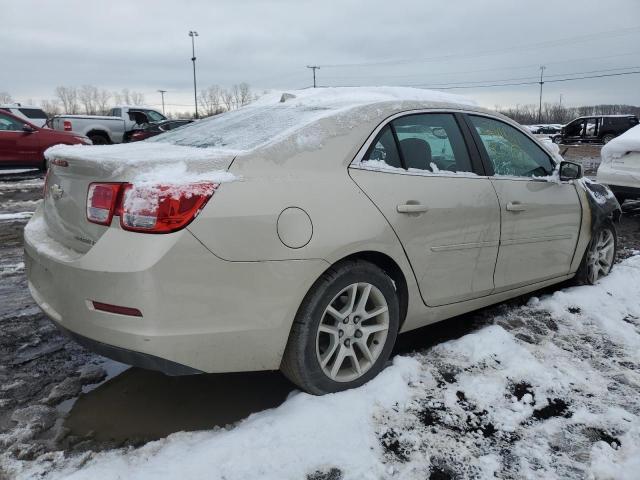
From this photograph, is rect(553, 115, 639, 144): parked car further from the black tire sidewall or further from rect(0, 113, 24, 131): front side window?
the black tire sidewall

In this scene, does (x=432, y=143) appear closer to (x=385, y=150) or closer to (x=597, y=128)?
(x=385, y=150)

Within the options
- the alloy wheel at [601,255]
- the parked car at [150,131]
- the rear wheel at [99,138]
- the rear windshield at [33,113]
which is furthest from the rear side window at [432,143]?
the rear windshield at [33,113]

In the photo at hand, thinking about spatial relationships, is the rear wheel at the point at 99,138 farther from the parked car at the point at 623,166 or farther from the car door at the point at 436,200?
the car door at the point at 436,200

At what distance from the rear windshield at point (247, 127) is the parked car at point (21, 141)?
32.5ft

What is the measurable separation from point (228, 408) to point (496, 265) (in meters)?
1.88

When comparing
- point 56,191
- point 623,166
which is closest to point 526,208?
point 56,191

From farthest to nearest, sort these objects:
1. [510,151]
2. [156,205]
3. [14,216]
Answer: [14,216]
[510,151]
[156,205]

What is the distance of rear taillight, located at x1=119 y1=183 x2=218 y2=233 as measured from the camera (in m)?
2.16

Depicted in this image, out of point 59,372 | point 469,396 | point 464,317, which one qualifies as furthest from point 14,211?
point 469,396

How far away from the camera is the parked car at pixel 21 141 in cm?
1179

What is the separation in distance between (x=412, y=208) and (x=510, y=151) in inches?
50.8

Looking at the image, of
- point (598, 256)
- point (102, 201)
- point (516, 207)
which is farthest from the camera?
point (598, 256)

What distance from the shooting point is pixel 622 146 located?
783 cm

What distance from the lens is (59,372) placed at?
3.03 meters
